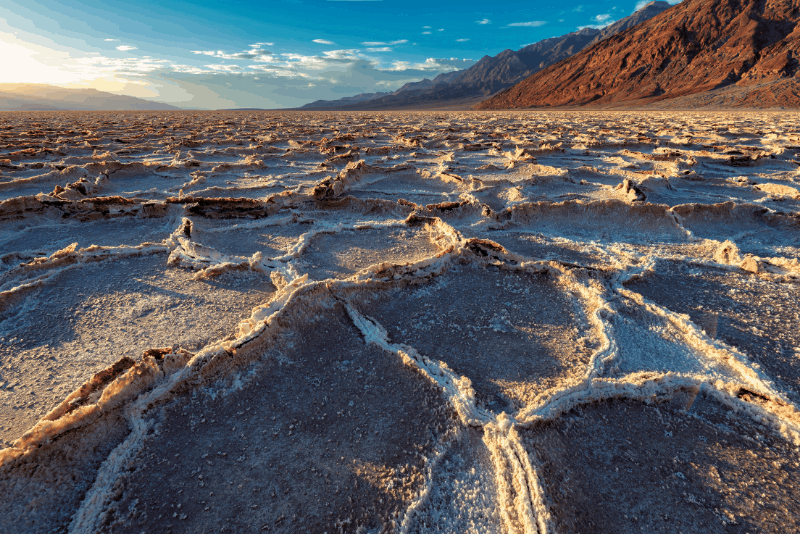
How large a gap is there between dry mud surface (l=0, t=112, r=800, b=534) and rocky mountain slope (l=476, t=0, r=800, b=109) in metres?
38.0

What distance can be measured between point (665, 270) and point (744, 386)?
1002 mm

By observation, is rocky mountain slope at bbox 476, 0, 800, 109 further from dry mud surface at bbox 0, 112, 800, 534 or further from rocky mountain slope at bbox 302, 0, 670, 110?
rocky mountain slope at bbox 302, 0, 670, 110

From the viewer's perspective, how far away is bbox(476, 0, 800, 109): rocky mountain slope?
3269 centimetres

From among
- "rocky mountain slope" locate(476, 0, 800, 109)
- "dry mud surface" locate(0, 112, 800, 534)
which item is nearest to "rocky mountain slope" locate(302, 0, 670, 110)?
"rocky mountain slope" locate(476, 0, 800, 109)

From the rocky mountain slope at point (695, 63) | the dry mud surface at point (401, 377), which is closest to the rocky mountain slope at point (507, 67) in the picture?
the rocky mountain slope at point (695, 63)

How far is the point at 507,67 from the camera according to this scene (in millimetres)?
120688

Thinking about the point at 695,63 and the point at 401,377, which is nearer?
the point at 401,377

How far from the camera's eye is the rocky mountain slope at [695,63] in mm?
32688

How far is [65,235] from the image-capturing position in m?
2.58

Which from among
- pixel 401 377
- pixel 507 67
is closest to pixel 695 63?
pixel 401 377

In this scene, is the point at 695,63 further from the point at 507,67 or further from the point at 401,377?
the point at 507,67

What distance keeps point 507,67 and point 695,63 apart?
89.6 meters

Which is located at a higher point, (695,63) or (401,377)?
(695,63)

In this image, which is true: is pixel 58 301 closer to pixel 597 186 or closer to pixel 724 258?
pixel 724 258
